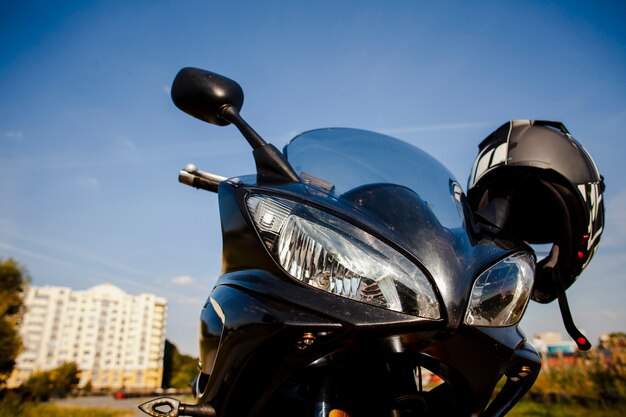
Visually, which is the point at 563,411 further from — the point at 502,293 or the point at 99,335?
the point at 99,335

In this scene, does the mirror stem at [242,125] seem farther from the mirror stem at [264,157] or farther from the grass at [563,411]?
the grass at [563,411]

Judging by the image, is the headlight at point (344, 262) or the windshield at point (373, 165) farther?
the windshield at point (373, 165)

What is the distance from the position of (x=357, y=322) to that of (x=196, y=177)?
4.30 feet

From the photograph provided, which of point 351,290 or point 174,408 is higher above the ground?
point 351,290

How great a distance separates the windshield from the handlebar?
19.4 inches

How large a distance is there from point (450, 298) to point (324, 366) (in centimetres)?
38

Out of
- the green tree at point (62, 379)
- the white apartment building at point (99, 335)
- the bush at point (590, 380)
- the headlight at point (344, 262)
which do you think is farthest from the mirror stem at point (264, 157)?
the white apartment building at point (99, 335)

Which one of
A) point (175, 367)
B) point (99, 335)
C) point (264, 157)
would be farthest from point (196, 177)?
point (175, 367)

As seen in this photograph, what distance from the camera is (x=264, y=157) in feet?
4.80

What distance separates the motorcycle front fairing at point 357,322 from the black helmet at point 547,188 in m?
0.77

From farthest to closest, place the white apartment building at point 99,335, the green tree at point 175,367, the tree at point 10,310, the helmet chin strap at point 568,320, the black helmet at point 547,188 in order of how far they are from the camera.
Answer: the white apartment building at point 99,335, the green tree at point 175,367, the tree at point 10,310, the black helmet at point 547,188, the helmet chin strap at point 568,320

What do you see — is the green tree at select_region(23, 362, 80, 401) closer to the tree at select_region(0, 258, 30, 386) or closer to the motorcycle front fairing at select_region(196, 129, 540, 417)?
the tree at select_region(0, 258, 30, 386)

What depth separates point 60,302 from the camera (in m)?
96.6

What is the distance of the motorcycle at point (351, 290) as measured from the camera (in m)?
0.98
